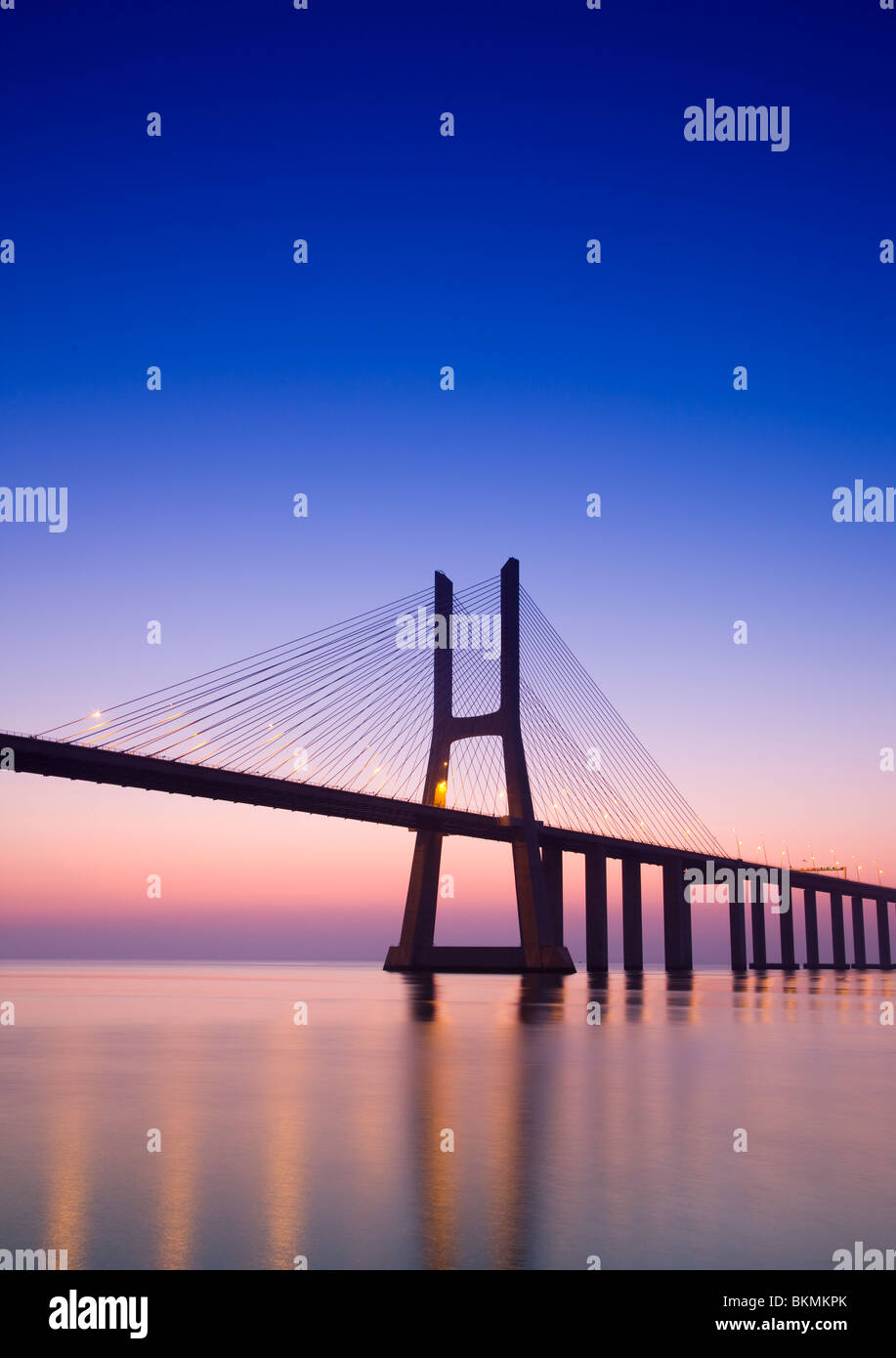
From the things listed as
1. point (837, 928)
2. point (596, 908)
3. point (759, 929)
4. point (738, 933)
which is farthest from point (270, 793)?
point (837, 928)

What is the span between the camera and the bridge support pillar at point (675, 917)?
99.5 meters

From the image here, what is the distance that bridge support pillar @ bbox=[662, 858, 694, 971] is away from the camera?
9950 cm

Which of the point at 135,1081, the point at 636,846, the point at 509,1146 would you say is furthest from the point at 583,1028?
the point at 636,846

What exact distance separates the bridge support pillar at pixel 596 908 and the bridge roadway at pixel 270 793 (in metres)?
0.98

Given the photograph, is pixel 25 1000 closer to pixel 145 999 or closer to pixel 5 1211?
pixel 145 999

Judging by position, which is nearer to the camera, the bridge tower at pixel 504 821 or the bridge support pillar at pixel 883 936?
the bridge tower at pixel 504 821

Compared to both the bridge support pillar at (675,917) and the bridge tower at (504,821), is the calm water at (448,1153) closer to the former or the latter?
the bridge tower at (504,821)

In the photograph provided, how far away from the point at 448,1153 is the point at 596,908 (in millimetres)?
76543

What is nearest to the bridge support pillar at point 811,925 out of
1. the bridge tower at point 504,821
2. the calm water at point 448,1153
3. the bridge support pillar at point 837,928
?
the bridge support pillar at point 837,928

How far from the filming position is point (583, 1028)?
33.5 metres

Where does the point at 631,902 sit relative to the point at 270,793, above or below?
below

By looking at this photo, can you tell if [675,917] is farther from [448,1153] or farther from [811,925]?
[448,1153]

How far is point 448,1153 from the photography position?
1290 cm
